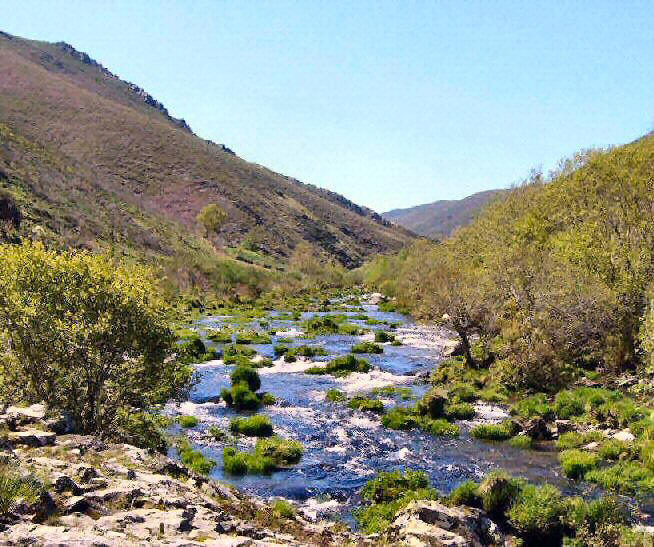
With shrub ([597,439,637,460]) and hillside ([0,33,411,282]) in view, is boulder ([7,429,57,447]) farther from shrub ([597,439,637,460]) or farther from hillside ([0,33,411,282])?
hillside ([0,33,411,282])

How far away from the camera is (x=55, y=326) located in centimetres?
1855

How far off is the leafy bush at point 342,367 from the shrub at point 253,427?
1392 cm

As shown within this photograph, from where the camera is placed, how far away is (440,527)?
16062 millimetres

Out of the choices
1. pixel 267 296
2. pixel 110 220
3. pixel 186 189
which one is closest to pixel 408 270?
pixel 267 296

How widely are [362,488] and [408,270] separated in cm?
7509

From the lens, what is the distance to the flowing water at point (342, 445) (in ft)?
74.0

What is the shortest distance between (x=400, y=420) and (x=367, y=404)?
141 inches

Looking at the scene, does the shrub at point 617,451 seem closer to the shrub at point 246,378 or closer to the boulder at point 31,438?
the boulder at point 31,438

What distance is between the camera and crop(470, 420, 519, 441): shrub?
27.8 m

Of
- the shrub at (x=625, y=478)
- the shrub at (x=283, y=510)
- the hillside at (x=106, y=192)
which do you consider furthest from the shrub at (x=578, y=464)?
the hillside at (x=106, y=192)

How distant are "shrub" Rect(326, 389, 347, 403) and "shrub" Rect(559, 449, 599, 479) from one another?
48.3 ft

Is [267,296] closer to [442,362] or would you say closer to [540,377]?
[442,362]

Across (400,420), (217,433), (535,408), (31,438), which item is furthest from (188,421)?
(535,408)

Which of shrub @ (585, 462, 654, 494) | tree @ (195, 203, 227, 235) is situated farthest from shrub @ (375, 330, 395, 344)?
tree @ (195, 203, 227, 235)
